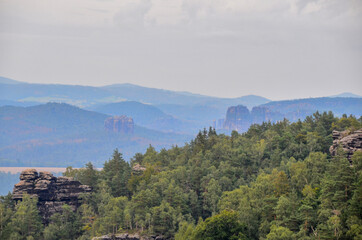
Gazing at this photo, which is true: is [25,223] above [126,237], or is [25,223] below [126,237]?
above

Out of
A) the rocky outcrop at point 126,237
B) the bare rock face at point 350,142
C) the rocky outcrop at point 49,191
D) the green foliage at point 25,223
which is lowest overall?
the rocky outcrop at point 126,237

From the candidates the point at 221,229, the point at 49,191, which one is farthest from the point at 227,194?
the point at 49,191

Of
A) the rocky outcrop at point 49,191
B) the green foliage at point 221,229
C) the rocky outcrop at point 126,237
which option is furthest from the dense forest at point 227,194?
the rocky outcrop at point 49,191

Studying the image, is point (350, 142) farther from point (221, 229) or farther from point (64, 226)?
point (64, 226)

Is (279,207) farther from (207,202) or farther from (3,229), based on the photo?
(3,229)

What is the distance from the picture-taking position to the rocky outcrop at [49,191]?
10356cm

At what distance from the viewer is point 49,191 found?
105062 mm

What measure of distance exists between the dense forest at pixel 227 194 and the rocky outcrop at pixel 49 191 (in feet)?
A: 7.25

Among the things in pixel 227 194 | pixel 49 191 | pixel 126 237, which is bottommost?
pixel 126 237

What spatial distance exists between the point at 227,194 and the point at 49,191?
124ft

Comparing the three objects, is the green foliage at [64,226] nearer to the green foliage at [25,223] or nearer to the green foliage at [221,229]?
the green foliage at [25,223]

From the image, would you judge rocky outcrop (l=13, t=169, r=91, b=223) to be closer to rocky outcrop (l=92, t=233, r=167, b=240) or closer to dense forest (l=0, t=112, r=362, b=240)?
dense forest (l=0, t=112, r=362, b=240)

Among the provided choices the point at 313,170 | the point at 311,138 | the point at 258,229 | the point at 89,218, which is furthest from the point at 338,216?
the point at 89,218

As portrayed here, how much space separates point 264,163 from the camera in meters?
106
